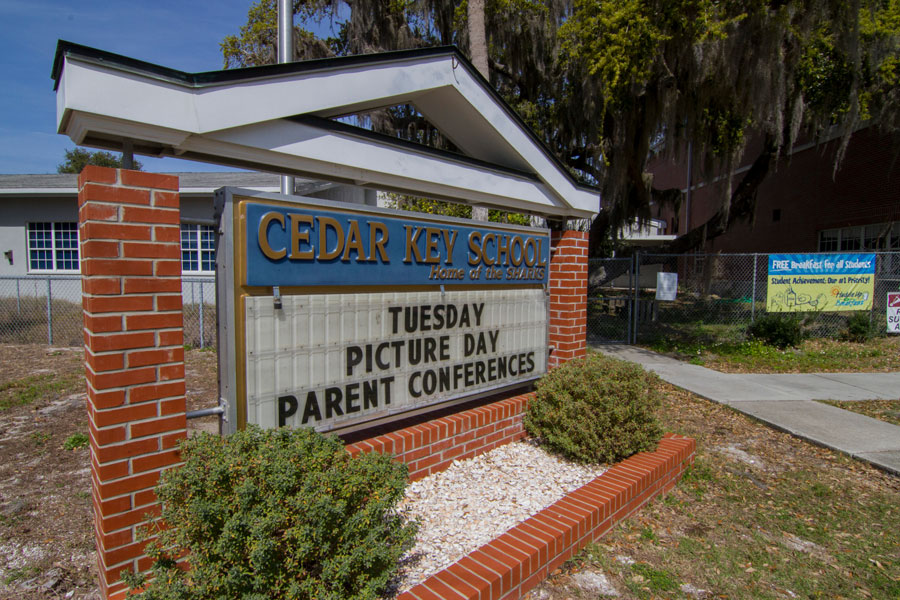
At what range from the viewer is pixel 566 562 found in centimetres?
309

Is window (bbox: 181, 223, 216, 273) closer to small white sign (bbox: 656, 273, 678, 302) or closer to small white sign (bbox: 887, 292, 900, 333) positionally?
small white sign (bbox: 656, 273, 678, 302)

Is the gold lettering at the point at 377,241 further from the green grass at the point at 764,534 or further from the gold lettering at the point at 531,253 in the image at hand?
the green grass at the point at 764,534

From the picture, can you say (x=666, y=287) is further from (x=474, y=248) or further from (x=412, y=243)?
(x=412, y=243)

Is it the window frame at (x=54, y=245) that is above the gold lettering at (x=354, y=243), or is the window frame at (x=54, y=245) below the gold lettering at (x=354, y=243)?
above

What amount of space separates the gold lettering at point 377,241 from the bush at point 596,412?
2.03 metres

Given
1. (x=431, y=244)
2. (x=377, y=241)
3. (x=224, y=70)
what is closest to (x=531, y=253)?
(x=431, y=244)

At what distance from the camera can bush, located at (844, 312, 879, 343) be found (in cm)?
1138

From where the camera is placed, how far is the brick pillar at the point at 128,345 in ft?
7.55

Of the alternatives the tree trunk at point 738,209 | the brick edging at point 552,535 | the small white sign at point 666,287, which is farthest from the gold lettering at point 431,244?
the tree trunk at point 738,209

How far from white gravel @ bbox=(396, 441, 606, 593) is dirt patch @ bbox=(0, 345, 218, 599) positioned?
70.7 inches

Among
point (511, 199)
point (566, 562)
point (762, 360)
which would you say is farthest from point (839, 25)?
point (566, 562)

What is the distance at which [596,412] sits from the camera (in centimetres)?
427

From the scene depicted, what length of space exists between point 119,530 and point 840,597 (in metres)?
3.89

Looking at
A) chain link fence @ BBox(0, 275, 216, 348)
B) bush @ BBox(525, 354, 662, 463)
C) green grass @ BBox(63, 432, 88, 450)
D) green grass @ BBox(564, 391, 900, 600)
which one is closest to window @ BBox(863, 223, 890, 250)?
green grass @ BBox(564, 391, 900, 600)
